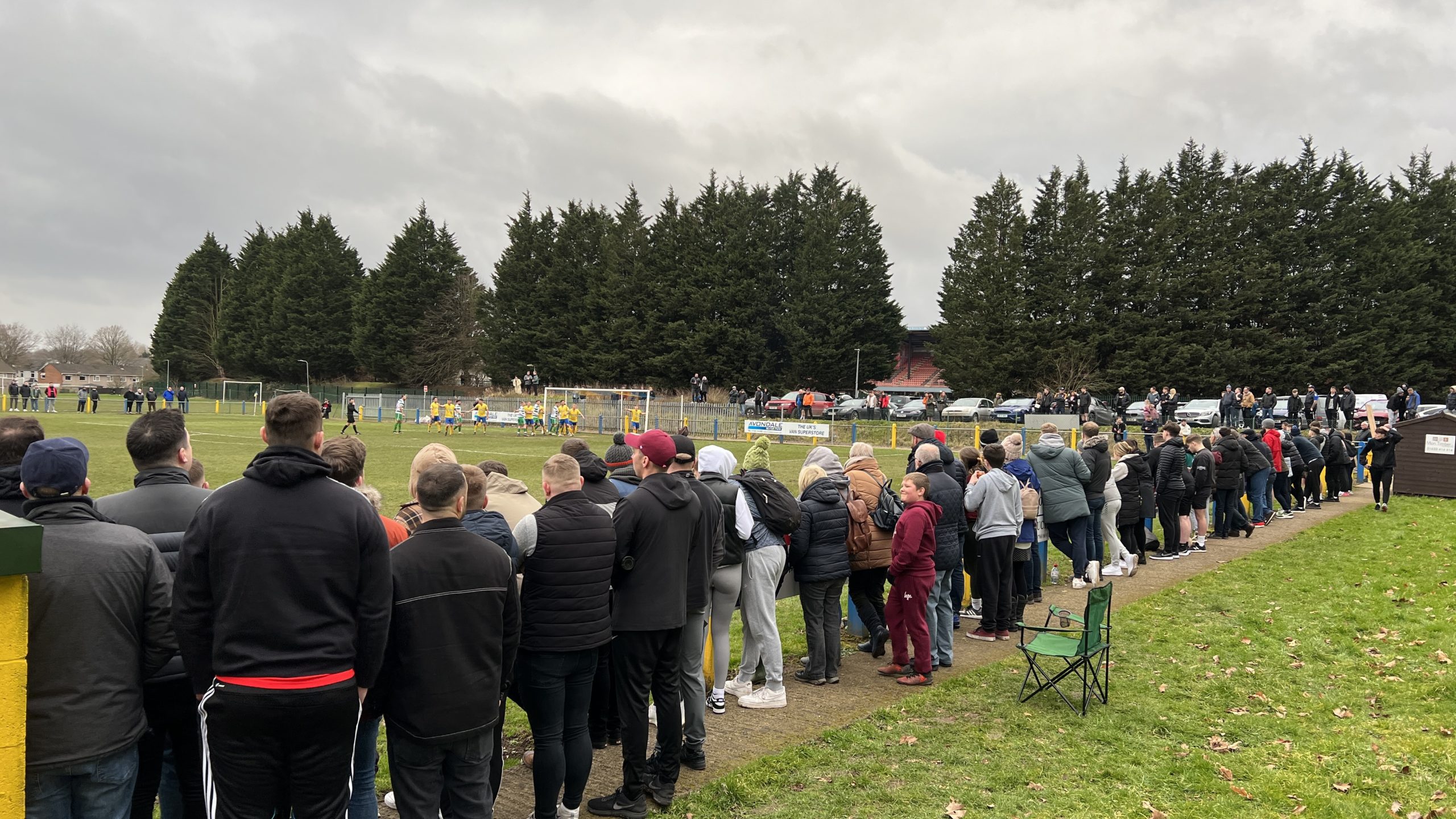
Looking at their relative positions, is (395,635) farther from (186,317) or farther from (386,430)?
(186,317)

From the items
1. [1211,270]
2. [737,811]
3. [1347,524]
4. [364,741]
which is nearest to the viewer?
[364,741]

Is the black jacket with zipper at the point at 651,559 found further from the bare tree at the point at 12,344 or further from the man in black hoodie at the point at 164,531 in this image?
the bare tree at the point at 12,344

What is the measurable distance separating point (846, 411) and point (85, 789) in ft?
138

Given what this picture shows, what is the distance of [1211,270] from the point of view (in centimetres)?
4897

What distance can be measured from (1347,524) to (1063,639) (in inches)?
436

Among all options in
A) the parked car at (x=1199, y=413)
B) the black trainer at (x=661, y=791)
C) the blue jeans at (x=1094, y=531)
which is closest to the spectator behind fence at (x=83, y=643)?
the black trainer at (x=661, y=791)

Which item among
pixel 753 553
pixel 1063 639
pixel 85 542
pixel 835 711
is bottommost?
pixel 835 711

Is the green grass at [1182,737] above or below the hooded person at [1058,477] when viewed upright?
below

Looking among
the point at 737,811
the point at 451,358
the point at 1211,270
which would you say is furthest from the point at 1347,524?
the point at 451,358

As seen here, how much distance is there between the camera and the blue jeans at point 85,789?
9.50 ft

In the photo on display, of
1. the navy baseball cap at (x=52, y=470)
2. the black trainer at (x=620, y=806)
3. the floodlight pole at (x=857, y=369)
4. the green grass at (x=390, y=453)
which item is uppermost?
the floodlight pole at (x=857, y=369)

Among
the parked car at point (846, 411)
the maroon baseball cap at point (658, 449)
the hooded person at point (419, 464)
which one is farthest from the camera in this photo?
the parked car at point (846, 411)

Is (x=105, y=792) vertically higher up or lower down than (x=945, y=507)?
lower down

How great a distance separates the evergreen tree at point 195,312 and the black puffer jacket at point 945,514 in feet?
307
